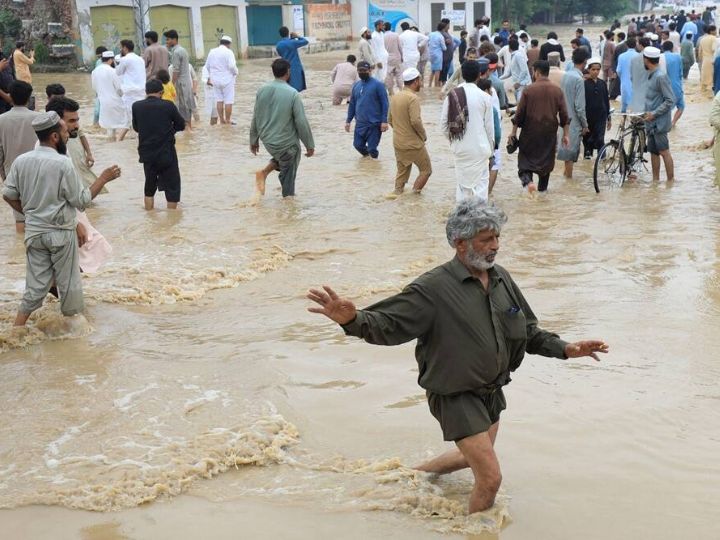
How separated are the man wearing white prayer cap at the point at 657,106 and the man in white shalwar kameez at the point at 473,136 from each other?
2.53 metres

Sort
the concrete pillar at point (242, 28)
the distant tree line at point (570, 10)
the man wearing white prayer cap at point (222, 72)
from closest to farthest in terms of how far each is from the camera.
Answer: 1. the man wearing white prayer cap at point (222, 72)
2. the concrete pillar at point (242, 28)
3. the distant tree line at point (570, 10)

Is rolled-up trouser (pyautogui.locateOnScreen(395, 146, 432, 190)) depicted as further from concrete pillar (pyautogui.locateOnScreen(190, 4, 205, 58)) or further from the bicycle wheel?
Result: concrete pillar (pyautogui.locateOnScreen(190, 4, 205, 58))

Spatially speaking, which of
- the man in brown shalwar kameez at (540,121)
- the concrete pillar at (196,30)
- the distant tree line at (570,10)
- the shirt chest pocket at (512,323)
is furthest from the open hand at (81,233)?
the distant tree line at (570,10)

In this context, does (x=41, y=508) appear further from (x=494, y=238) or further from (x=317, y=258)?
(x=317, y=258)

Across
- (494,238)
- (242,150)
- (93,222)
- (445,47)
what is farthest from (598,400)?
(445,47)

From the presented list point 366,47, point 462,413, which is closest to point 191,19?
point 366,47

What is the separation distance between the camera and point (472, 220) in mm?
4020

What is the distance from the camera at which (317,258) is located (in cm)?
905

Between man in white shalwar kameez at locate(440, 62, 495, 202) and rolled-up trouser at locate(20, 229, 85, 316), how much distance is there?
4.03m

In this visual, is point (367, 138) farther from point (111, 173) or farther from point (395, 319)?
point (395, 319)

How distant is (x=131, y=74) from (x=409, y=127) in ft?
21.6

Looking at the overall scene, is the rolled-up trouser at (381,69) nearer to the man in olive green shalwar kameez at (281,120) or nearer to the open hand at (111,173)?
the man in olive green shalwar kameez at (281,120)

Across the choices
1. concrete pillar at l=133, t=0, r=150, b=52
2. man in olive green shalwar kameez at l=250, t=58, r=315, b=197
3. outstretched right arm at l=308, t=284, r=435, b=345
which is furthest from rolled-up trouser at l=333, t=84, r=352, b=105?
outstretched right arm at l=308, t=284, r=435, b=345

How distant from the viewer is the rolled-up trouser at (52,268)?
6.58 metres
